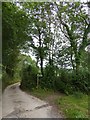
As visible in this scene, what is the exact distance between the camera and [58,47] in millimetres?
12641

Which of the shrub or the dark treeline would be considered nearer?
the dark treeline

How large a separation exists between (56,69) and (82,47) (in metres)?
1.88

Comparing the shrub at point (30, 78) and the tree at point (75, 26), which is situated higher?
the tree at point (75, 26)

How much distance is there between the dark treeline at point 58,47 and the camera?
1088 centimetres

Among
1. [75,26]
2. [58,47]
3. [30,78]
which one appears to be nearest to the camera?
[30,78]

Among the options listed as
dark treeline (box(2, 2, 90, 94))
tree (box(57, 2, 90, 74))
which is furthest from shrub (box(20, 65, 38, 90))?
tree (box(57, 2, 90, 74))

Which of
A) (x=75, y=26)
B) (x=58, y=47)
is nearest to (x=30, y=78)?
(x=58, y=47)

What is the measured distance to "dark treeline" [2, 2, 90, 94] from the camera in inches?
428

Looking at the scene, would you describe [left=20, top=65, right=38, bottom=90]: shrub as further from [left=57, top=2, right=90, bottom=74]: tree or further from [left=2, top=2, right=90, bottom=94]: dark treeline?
[left=57, top=2, right=90, bottom=74]: tree

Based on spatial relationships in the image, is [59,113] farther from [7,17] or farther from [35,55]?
[35,55]

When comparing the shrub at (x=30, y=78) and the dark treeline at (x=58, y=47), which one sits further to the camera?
the shrub at (x=30, y=78)

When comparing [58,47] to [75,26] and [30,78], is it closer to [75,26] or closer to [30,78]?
[75,26]

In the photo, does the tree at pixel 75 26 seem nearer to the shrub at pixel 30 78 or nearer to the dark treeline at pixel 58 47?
the dark treeline at pixel 58 47

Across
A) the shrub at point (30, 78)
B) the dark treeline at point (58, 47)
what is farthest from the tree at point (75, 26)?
the shrub at point (30, 78)
